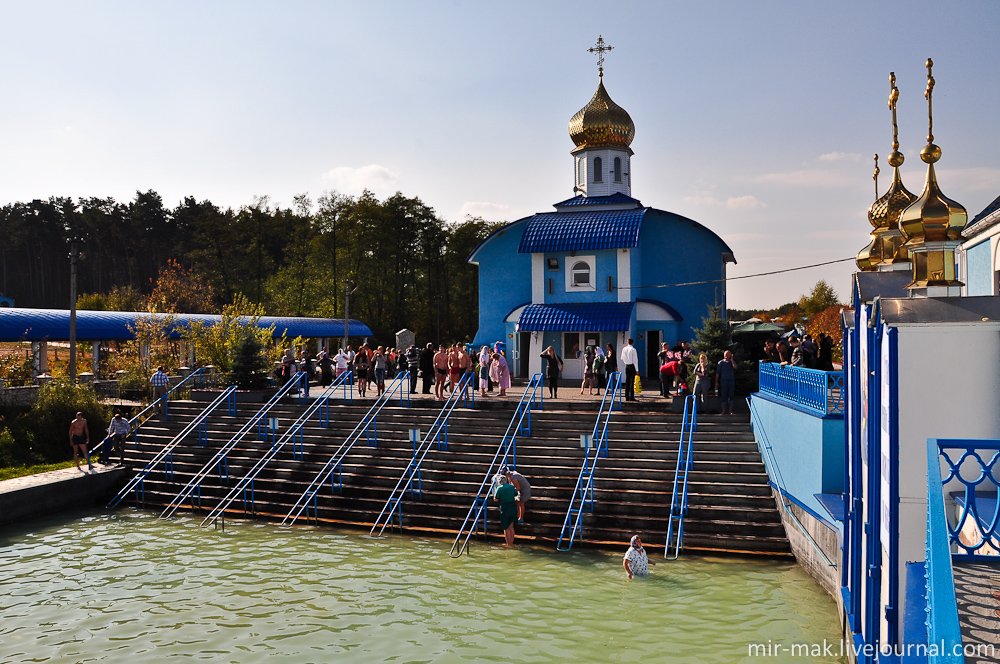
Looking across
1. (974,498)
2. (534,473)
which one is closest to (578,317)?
(534,473)

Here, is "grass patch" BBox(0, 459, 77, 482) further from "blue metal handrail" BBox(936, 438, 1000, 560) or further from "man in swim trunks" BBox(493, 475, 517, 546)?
"blue metal handrail" BBox(936, 438, 1000, 560)

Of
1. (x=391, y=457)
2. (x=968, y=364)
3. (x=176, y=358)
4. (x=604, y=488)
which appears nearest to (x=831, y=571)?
(x=604, y=488)

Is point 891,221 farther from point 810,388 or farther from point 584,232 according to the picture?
point 584,232

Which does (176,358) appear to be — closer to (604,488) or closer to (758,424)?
(604,488)

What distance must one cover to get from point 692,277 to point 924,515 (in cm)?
2332

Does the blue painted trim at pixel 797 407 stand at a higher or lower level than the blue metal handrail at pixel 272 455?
higher

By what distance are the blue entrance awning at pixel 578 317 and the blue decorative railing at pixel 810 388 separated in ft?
34.4

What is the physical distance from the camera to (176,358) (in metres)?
30.2

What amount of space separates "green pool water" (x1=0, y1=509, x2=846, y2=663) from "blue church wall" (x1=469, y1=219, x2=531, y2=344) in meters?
15.8

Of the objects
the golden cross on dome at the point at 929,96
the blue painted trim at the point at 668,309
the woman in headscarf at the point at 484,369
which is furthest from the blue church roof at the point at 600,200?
the golden cross on dome at the point at 929,96

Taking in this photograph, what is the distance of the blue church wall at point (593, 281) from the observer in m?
26.5

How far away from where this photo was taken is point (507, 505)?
43.2 feet

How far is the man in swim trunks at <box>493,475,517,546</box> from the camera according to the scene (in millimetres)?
13109

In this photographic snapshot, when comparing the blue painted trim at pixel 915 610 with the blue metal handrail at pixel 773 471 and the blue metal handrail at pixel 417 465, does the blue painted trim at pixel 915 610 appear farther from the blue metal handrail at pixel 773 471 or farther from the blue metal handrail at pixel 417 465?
the blue metal handrail at pixel 417 465
